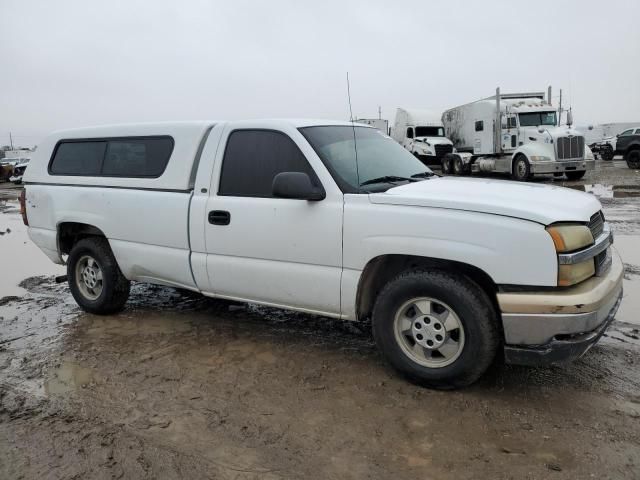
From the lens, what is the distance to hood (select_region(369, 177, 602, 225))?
314 cm

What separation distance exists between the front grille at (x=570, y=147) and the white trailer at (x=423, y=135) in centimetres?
699

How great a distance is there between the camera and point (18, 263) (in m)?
8.13

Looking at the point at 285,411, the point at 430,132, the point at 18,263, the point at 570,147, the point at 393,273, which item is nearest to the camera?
the point at 285,411

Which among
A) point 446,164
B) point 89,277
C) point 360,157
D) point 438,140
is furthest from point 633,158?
point 89,277

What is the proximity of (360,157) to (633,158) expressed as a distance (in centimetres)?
2512

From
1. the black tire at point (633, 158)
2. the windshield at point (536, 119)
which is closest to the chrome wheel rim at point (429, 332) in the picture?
the windshield at point (536, 119)

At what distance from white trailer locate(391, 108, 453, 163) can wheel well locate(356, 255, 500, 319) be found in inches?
911

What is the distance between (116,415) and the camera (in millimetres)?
3287

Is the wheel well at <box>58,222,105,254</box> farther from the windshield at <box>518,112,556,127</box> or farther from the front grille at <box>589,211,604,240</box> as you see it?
the windshield at <box>518,112,556,127</box>

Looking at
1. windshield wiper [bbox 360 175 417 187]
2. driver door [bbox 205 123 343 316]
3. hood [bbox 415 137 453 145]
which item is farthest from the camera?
hood [bbox 415 137 453 145]

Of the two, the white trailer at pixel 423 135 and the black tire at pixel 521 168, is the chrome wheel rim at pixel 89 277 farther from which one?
the white trailer at pixel 423 135

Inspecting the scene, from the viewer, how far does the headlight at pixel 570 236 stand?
3.02 m

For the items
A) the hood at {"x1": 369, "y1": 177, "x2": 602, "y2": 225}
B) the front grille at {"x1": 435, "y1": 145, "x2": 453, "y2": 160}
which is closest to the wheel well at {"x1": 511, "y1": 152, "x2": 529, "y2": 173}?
the front grille at {"x1": 435, "y1": 145, "x2": 453, "y2": 160}

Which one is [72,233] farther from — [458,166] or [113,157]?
[458,166]
